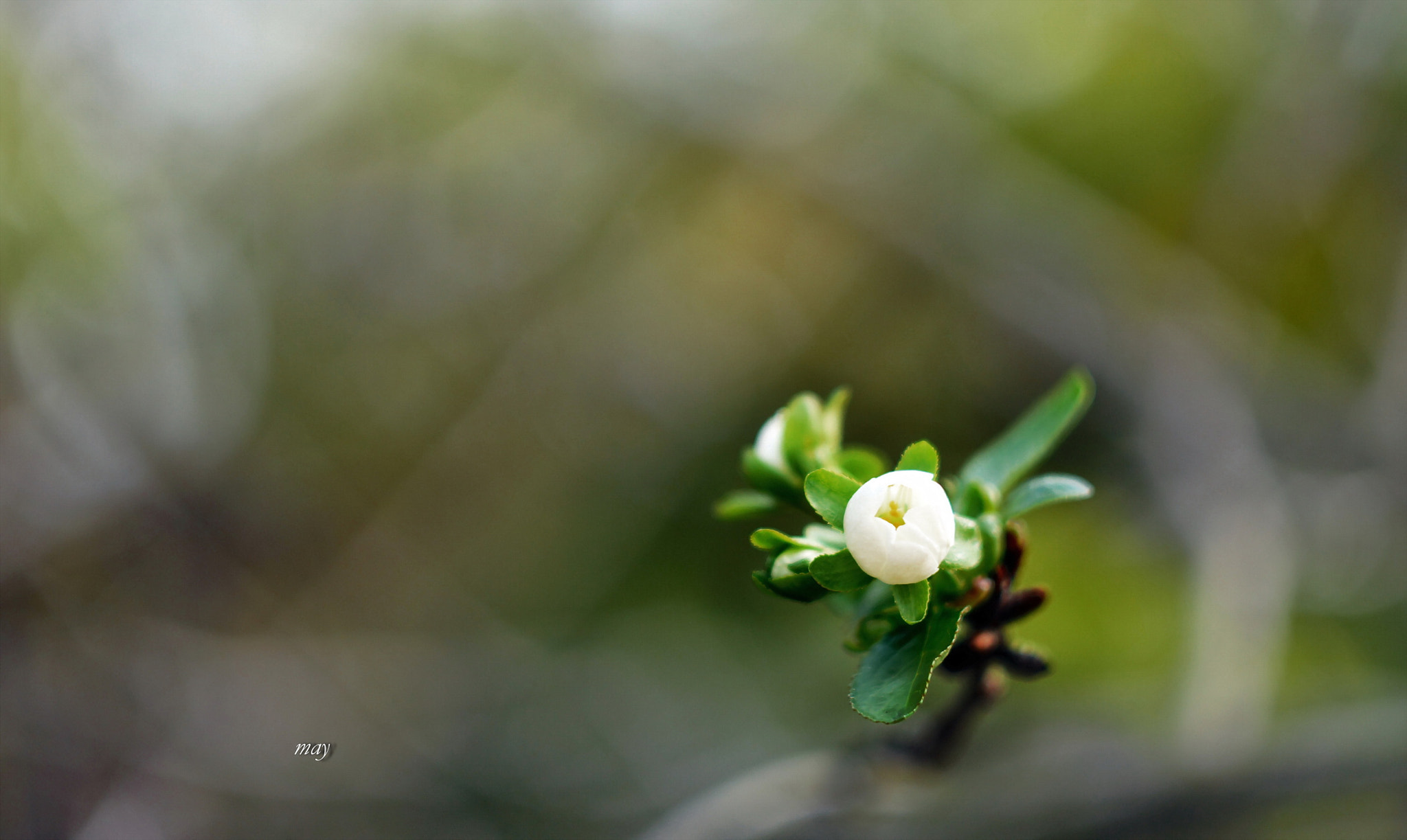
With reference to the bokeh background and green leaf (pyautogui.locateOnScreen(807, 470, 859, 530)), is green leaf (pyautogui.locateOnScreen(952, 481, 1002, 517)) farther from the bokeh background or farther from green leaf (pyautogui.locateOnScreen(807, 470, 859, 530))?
the bokeh background

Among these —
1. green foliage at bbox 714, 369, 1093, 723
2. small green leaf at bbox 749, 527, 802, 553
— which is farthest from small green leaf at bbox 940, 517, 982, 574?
small green leaf at bbox 749, 527, 802, 553

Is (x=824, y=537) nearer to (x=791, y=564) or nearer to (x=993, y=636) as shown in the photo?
(x=791, y=564)

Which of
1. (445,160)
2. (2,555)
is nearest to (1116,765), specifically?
(445,160)

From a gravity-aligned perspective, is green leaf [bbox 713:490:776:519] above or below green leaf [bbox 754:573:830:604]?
above

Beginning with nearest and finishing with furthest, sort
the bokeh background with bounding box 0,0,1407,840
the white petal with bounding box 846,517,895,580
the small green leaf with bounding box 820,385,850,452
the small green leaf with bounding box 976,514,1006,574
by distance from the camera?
the white petal with bounding box 846,517,895,580 < the small green leaf with bounding box 976,514,1006,574 < the small green leaf with bounding box 820,385,850,452 < the bokeh background with bounding box 0,0,1407,840

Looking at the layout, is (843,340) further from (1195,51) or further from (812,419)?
(812,419)

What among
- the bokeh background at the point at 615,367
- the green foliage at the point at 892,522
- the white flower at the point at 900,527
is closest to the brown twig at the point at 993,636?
the green foliage at the point at 892,522

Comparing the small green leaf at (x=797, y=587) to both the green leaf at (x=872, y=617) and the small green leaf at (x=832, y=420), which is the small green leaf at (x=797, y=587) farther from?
the small green leaf at (x=832, y=420)

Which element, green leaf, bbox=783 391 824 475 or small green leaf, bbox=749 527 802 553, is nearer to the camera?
small green leaf, bbox=749 527 802 553

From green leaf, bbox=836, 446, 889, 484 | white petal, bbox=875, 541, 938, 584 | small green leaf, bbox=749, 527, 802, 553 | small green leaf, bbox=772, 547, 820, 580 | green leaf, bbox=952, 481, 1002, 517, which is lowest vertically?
white petal, bbox=875, 541, 938, 584
